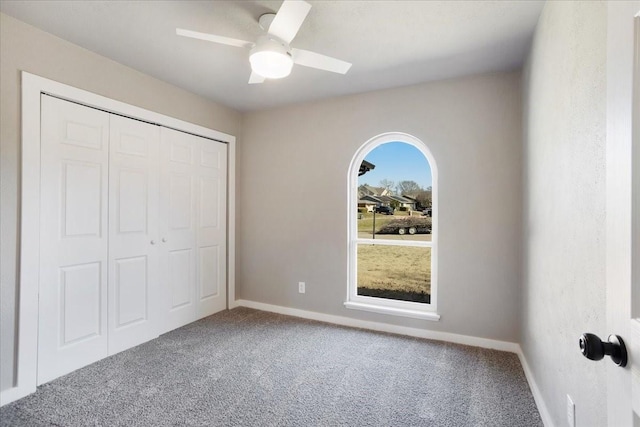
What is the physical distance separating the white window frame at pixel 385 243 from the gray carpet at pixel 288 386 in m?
0.31

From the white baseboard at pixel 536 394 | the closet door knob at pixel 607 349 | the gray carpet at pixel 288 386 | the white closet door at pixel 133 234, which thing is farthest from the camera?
the white closet door at pixel 133 234

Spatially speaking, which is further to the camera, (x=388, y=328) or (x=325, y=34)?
(x=388, y=328)

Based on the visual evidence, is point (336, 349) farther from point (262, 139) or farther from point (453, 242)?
point (262, 139)

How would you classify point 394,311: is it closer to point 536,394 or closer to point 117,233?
point 536,394

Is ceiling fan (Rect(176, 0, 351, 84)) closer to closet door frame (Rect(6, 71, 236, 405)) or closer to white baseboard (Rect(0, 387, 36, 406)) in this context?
closet door frame (Rect(6, 71, 236, 405))

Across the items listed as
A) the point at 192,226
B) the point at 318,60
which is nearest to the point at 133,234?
the point at 192,226

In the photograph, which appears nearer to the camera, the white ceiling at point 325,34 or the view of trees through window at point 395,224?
the white ceiling at point 325,34

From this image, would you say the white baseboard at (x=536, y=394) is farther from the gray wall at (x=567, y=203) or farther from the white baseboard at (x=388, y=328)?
the white baseboard at (x=388, y=328)

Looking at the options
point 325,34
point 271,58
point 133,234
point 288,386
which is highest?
point 325,34

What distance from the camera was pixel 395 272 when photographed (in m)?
3.29

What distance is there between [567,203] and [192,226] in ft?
10.3

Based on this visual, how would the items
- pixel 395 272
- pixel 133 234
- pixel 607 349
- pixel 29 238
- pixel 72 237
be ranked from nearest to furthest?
pixel 607 349 < pixel 29 238 < pixel 72 237 < pixel 133 234 < pixel 395 272

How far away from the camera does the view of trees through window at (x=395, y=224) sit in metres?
3.15

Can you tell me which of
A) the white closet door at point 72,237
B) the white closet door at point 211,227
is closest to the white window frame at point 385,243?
the white closet door at point 211,227
